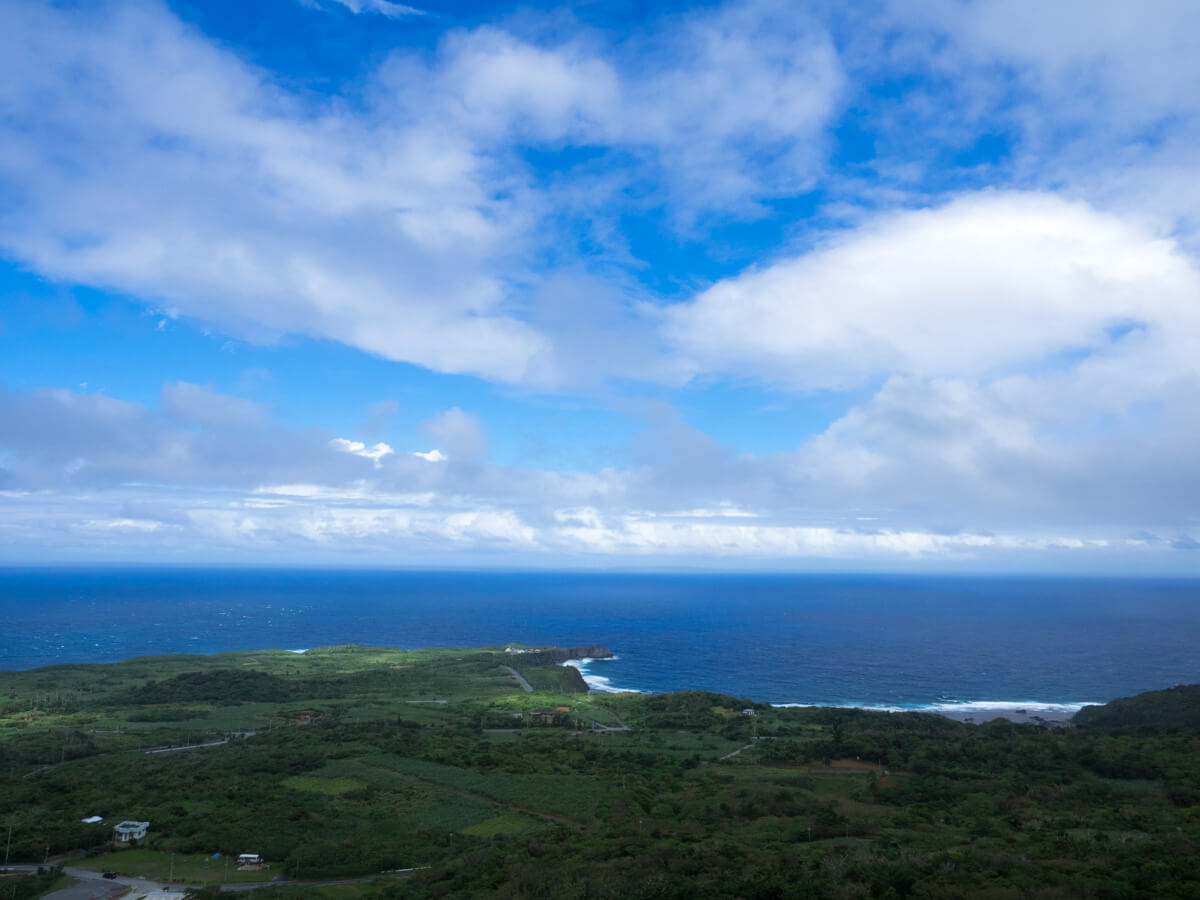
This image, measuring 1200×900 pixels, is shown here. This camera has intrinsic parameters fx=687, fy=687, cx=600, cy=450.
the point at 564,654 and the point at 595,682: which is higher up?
the point at 564,654

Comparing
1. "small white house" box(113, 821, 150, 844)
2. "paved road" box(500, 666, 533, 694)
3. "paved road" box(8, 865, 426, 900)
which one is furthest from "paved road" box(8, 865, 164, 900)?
"paved road" box(500, 666, 533, 694)

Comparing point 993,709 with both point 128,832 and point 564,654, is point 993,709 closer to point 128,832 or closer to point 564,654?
point 564,654

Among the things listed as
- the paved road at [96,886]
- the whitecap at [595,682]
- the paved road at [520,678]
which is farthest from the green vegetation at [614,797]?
the whitecap at [595,682]

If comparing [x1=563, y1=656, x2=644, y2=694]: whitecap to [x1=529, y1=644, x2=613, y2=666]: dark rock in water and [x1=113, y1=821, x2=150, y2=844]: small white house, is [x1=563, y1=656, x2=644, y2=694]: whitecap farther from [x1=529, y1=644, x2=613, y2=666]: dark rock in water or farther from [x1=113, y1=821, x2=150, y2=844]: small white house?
[x1=113, y1=821, x2=150, y2=844]: small white house

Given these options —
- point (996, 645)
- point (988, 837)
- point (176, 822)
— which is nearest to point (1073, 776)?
point (988, 837)

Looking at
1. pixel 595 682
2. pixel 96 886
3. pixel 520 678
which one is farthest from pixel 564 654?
pixel 96 886

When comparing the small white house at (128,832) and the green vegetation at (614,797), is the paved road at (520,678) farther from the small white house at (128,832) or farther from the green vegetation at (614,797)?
the small white house at (128,832)
